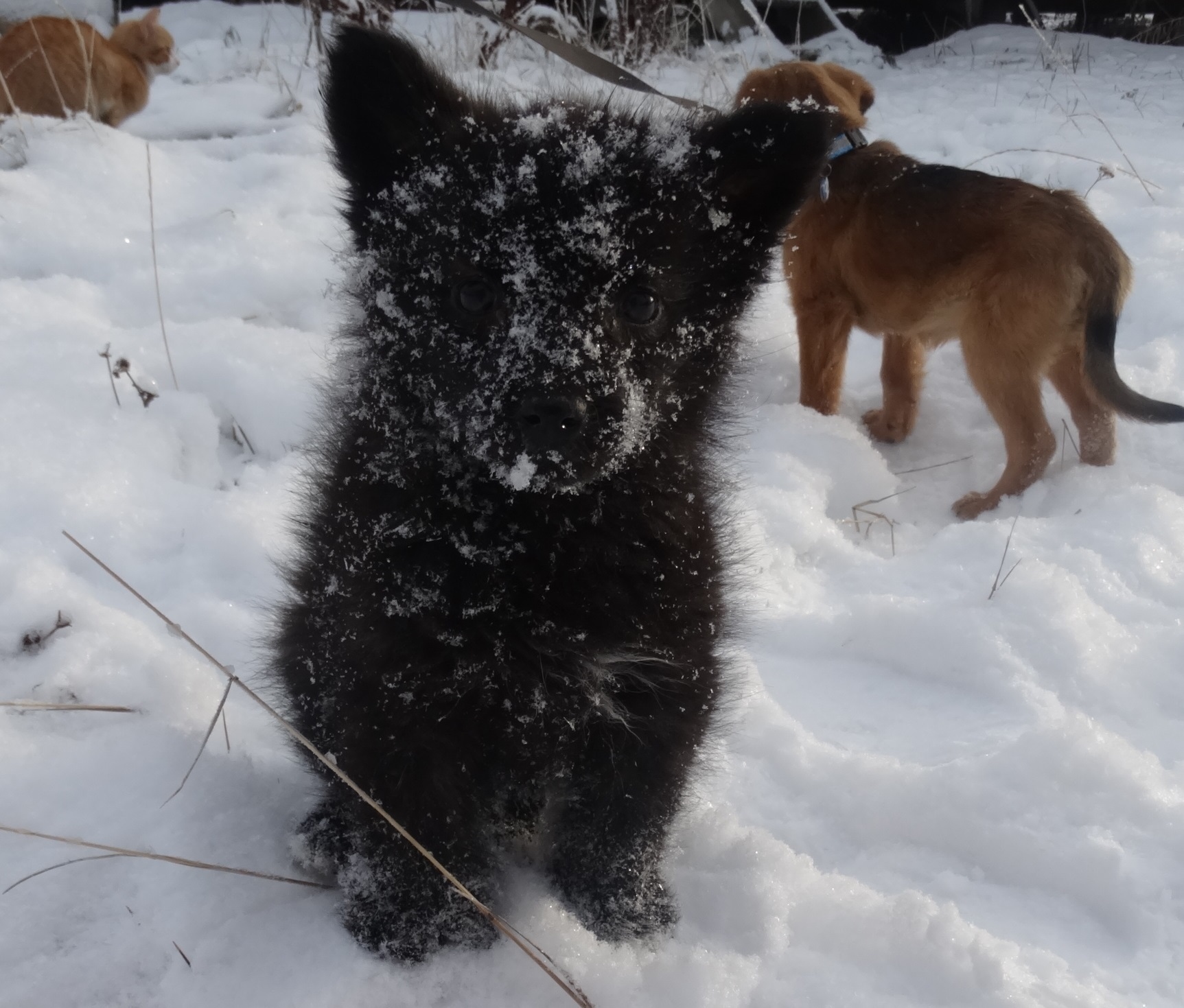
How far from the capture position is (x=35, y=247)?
3.54 meters

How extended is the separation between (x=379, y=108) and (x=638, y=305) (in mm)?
524

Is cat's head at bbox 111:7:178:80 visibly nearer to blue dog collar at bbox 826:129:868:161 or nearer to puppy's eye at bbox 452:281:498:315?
blue dog collar at bbox 826:129:868:161

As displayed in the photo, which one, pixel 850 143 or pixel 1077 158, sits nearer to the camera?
pixel 850 143

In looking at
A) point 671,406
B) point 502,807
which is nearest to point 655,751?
point 502,807

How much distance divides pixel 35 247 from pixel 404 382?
9.72 ft

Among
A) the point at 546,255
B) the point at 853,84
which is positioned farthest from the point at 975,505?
the point at 546,255

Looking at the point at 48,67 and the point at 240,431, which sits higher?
the point at 48,67

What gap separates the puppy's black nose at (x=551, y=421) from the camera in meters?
1.26

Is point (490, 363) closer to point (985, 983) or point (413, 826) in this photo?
point (413, 826)

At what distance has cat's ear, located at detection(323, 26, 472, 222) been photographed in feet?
4.63

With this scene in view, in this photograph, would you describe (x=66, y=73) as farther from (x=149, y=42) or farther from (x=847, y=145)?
(x=847, y=145)

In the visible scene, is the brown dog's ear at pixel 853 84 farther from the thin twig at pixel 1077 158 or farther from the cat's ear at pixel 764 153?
the cat's ear at pixel 764 153

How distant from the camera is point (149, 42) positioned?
255 inches

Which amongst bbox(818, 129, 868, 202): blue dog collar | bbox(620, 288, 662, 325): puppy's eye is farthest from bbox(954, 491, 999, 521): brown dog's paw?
bbox(620, 288, 662, 325): puppy's eye
